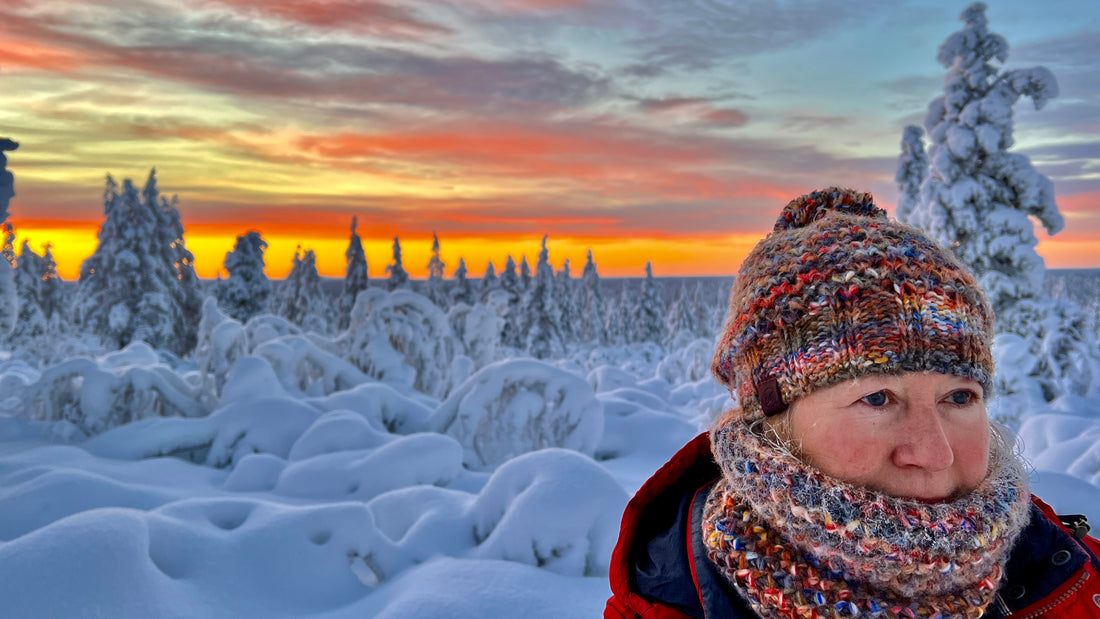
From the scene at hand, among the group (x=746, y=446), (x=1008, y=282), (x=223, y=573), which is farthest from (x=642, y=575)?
(x=1008, y=282)

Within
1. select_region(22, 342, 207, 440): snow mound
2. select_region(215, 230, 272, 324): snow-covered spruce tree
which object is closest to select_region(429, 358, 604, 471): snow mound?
select_region(22, 342, 207, 440): snow mound

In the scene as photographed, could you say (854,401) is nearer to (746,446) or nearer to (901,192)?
(746,446)

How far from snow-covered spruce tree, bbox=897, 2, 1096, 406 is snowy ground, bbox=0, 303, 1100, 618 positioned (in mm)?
6507

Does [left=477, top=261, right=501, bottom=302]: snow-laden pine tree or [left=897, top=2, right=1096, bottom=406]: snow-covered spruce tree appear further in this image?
[left=477, top=261, right=501, bottom=302]: snow-laden pine tree

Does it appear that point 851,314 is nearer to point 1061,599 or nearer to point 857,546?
point 857,546

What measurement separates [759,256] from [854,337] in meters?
0.40

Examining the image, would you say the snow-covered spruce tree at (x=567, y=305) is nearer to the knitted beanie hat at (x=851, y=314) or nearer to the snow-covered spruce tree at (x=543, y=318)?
the snow-covered spruce tree at (x=543, y=318)

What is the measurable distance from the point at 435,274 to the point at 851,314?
5576 cm

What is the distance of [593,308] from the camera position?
7000 cm

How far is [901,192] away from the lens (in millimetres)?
20562

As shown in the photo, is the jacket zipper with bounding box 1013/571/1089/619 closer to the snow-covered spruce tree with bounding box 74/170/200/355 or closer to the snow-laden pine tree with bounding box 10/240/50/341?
the snow-covered spruce tree with bounding box 74/170/200/355

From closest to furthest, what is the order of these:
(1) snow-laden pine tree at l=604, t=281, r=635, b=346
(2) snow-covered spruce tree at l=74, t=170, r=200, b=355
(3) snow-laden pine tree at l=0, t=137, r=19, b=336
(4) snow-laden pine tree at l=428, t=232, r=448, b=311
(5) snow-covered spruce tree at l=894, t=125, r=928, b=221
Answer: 1. (3) snow-laden pine tree at l=0, t=137, r=19, b=336
2. (5) snow-covered spruce tree at l=894, t=125, r=928, b=221
3. (2) snow-covered spruce tree at l=74, t=170, r=200, b=355
4. (4) snow-laden pine tree at l=428, t=232, r=448, b=311
5. (1) snow-laden pine tree at l=604, t=281, r=635, b=346

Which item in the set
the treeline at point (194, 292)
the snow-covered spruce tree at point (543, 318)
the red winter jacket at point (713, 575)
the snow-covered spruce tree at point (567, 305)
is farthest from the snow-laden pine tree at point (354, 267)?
the red winter jacket at point (713, 575)

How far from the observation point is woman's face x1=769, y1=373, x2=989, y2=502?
4.91 ft
